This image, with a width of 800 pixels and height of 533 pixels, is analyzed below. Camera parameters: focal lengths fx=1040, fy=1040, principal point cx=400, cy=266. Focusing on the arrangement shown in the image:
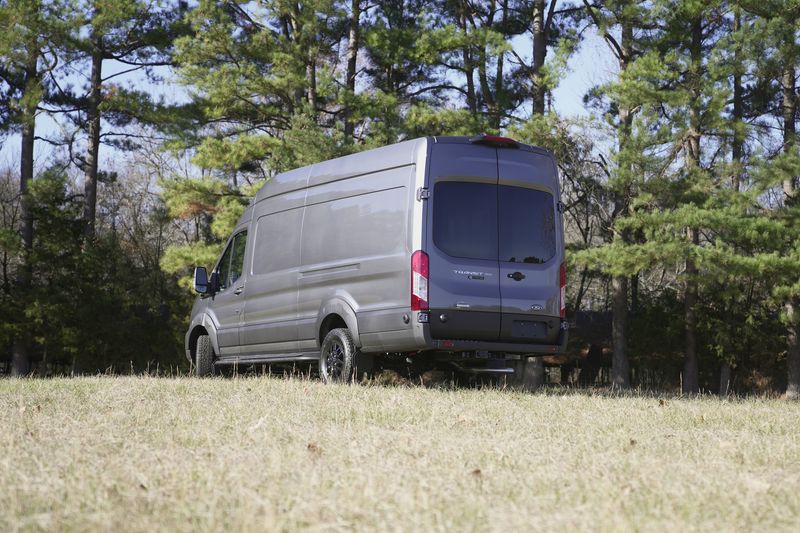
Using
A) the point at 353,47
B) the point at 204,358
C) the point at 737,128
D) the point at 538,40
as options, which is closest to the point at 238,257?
the point at 204,358

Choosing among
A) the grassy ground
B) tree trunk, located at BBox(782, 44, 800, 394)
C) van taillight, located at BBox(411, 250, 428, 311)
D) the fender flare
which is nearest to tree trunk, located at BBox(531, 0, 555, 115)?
tree trunk, located at BBox(782, 44, 800, 394)

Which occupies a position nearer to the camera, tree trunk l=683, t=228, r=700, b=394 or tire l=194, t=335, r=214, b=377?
tire l=194, t=335, r=214, b=377

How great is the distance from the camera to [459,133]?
23.3 metres

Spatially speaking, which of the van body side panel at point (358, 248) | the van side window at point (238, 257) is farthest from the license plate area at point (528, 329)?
the van side window at point (238, 257)

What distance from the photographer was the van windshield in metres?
10.5

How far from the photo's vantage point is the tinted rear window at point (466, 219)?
10438 mm

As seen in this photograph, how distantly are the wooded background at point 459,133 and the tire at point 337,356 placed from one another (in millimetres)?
10215

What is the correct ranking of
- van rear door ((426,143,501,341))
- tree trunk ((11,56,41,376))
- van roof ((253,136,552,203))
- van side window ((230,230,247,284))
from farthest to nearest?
tree trunk ((11,56,41,376))
van side window ((230,230,247,284))
van roof ((253,136,552,203))
van rear door ((426,143,501,341))

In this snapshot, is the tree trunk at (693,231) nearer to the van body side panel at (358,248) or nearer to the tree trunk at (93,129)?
the van body side panel at (358,248)

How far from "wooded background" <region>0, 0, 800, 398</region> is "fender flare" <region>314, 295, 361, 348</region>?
407 inches

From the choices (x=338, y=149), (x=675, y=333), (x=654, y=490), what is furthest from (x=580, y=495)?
(x=675, y=333)

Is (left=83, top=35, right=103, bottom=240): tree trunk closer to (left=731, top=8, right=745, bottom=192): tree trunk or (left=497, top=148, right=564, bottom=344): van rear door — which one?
(left=731, top=8, right=745, bottom=192): tree trunk

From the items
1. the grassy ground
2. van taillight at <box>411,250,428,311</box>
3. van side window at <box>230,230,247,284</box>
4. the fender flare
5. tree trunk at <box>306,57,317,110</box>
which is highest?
tree trunk at <box>306,57,317,110</box>

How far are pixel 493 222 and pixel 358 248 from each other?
4.82ft
